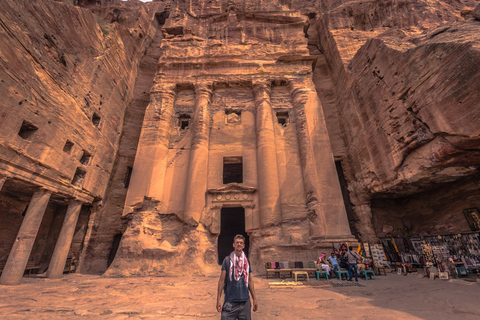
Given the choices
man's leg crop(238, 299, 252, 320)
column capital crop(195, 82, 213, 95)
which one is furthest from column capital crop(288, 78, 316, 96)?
man's leg crop(238, 299, 252, 320)

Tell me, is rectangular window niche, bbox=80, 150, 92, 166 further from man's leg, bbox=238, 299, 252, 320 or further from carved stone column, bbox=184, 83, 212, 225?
man's leg, bbox=238, 299, 252, 320

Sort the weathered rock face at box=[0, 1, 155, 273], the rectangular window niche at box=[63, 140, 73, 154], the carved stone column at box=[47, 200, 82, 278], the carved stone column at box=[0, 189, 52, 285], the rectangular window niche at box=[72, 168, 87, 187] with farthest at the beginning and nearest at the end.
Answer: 1. the rectangular window niche at box=[72, 168, 87, 187]
2. the rectangular window niche at box=[63, 140, 73, 154]
3. the carved stone column at box=[47, 200, 82, 278]
4. the weathered rock face at box=[0, 1, 155, 273]
5. the carved stone column at box=[0, 189, 52, 285]

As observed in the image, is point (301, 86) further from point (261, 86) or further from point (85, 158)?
point (85, 158)

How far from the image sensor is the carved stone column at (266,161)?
12.1 meters

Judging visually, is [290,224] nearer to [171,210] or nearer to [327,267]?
[327,267]

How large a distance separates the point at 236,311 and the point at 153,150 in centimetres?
1269

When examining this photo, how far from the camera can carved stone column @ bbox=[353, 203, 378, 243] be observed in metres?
12.4

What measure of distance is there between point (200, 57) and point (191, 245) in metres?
14.3

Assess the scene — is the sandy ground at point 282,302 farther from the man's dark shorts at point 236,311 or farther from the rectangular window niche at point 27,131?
the rectangular window niche at point 27,131

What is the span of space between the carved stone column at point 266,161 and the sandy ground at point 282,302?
530 centimetres

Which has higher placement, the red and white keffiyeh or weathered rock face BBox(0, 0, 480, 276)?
weathered rock face BBox(0, 0, 480, 276)

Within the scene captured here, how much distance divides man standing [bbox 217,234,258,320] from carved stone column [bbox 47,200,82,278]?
11.8 metres

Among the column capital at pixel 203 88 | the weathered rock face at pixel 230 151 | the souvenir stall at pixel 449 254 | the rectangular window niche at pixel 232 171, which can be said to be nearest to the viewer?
the souvenir stall at pixel 449 254

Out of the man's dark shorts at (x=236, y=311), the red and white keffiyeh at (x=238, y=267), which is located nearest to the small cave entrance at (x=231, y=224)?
the red and white keffiyeh at (x=238, y=267)
